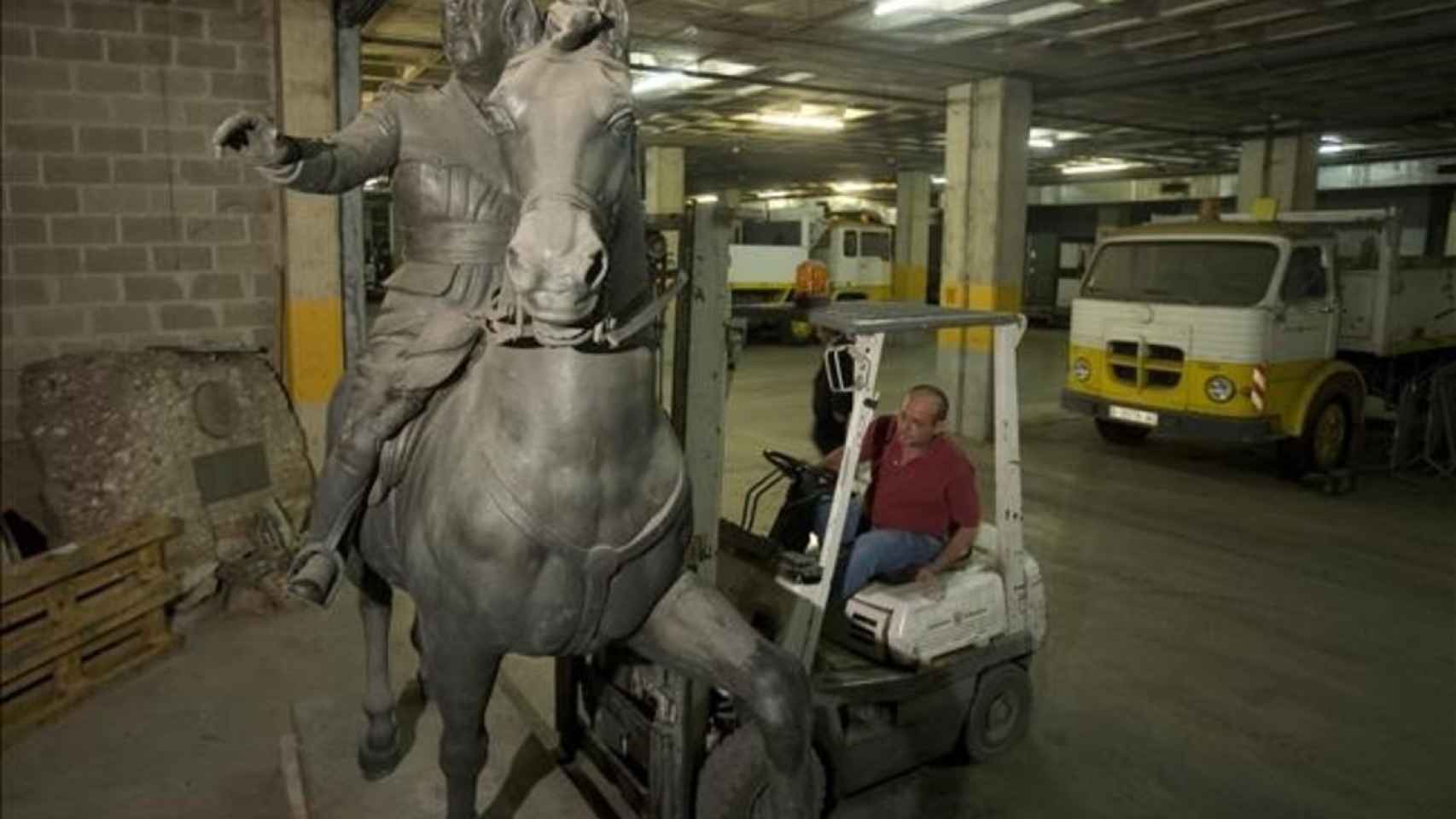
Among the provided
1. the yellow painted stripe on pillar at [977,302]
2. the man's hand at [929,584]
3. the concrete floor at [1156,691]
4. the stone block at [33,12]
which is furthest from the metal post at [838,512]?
the yellow painted stripe on pillar at [977,302]

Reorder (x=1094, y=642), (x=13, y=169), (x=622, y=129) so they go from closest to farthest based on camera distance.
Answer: (x=13, y=169), (x=622, y=129), (x=1094, y=642)

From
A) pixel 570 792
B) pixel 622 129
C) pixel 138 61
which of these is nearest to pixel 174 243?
pixel 138 61

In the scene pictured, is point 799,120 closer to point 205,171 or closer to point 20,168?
point 205,171

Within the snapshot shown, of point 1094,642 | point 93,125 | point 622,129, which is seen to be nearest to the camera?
point 93,125

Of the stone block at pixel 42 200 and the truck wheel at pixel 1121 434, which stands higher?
the stone block at pixel 42 200

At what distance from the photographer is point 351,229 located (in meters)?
5.77

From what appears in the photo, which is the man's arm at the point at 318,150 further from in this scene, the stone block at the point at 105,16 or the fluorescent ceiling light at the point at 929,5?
the fluorescent ceiling light at the point at 929,5

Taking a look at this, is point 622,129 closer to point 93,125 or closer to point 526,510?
point 526,510

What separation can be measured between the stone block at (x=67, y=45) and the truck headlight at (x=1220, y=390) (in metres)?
8.19

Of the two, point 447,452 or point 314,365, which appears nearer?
point 447,452

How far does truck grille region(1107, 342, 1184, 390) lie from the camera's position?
8039 mm

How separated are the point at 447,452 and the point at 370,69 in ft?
28.4

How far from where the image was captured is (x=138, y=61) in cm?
96

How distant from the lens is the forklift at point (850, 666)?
2801 millimetres
